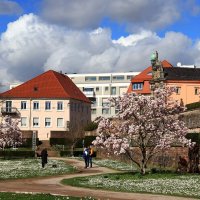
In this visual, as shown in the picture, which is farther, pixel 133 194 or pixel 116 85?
pixel 116 85

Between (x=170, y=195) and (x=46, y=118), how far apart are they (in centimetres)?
7675

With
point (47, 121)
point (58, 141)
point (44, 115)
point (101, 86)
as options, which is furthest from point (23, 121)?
point (101, 86)

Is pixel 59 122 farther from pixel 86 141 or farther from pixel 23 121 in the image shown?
pixel 86 141

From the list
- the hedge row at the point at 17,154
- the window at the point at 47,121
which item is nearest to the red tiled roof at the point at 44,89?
the window at the point at 47,121

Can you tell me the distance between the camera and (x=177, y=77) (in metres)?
82.4

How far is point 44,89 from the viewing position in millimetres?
99312

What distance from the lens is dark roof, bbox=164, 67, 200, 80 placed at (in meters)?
82.4

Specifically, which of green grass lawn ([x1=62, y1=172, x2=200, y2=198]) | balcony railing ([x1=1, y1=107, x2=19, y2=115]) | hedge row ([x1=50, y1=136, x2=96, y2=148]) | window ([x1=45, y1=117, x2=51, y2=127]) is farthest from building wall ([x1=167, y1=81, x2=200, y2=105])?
green grass lawn ([x1=62, y1=172, x2=200, y2=198])

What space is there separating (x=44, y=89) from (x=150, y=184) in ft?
245

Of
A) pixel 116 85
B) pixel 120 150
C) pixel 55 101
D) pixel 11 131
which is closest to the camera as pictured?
pixel 120 150

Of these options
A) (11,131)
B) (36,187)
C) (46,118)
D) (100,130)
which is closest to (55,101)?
(46,118)

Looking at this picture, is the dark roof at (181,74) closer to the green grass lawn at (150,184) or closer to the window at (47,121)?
the window at (47,121)

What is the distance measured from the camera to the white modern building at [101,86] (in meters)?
138

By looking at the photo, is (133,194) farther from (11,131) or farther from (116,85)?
(116,85)
